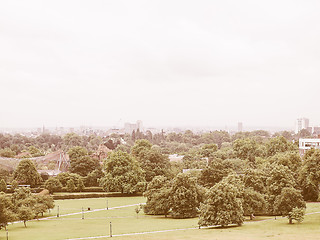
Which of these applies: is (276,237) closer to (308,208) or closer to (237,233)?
(237,233)

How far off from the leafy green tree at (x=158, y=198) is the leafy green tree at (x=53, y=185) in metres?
23.2

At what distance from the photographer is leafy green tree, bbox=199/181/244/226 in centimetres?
3625

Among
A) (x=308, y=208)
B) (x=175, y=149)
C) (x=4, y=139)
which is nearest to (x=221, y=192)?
(x=308, y=208)

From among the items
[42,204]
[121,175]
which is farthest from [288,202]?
[121,175]

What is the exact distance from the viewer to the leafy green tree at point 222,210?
36.2 metres

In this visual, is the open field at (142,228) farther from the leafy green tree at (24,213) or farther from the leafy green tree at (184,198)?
the leafy green tree at (184,198)

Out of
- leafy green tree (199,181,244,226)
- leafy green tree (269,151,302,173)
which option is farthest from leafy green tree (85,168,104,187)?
leafy green tree (199,181,244,226)

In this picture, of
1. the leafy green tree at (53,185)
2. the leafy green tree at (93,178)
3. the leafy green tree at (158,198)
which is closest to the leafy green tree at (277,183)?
the leafy green tree at (158,198)

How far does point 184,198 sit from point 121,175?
77.2 ft

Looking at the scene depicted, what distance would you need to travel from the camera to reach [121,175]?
65.9m

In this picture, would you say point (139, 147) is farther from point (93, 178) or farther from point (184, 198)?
point (184, 198)

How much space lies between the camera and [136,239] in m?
30.7

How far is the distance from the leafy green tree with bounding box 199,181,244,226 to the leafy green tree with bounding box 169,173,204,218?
7008mm

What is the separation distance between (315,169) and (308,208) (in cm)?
727
